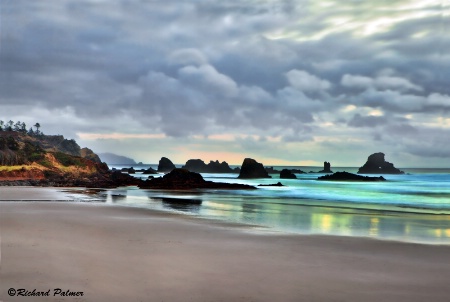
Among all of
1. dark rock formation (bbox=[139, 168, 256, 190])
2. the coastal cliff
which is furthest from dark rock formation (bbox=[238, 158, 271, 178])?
dark rock formation (bbox=[139, 168, 256, 190])

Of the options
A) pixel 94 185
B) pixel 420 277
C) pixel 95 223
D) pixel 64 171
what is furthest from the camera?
pixel 64 171

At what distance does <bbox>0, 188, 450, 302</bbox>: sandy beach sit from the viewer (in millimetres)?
8484

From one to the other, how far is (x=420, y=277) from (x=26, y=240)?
12361 millimetres

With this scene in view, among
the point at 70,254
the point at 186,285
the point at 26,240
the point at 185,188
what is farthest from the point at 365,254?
the point at 185,188

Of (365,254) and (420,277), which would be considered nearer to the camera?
(420,277)

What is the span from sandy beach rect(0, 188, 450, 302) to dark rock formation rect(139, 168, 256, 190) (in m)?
45.1

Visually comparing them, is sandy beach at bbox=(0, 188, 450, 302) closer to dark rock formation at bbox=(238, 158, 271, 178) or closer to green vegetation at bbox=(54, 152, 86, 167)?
green vegetation at bbox=(54, 152, 86, 167)

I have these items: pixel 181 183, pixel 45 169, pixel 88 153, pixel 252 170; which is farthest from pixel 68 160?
pixel 88 153

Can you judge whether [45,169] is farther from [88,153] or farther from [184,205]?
[88,153]

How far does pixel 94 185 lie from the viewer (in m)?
62.1

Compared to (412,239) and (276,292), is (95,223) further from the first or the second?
(412,239)

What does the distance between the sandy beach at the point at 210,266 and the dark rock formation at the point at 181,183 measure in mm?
45142

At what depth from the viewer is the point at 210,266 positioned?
10.8 metres

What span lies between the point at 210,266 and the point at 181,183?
55.4 metres
